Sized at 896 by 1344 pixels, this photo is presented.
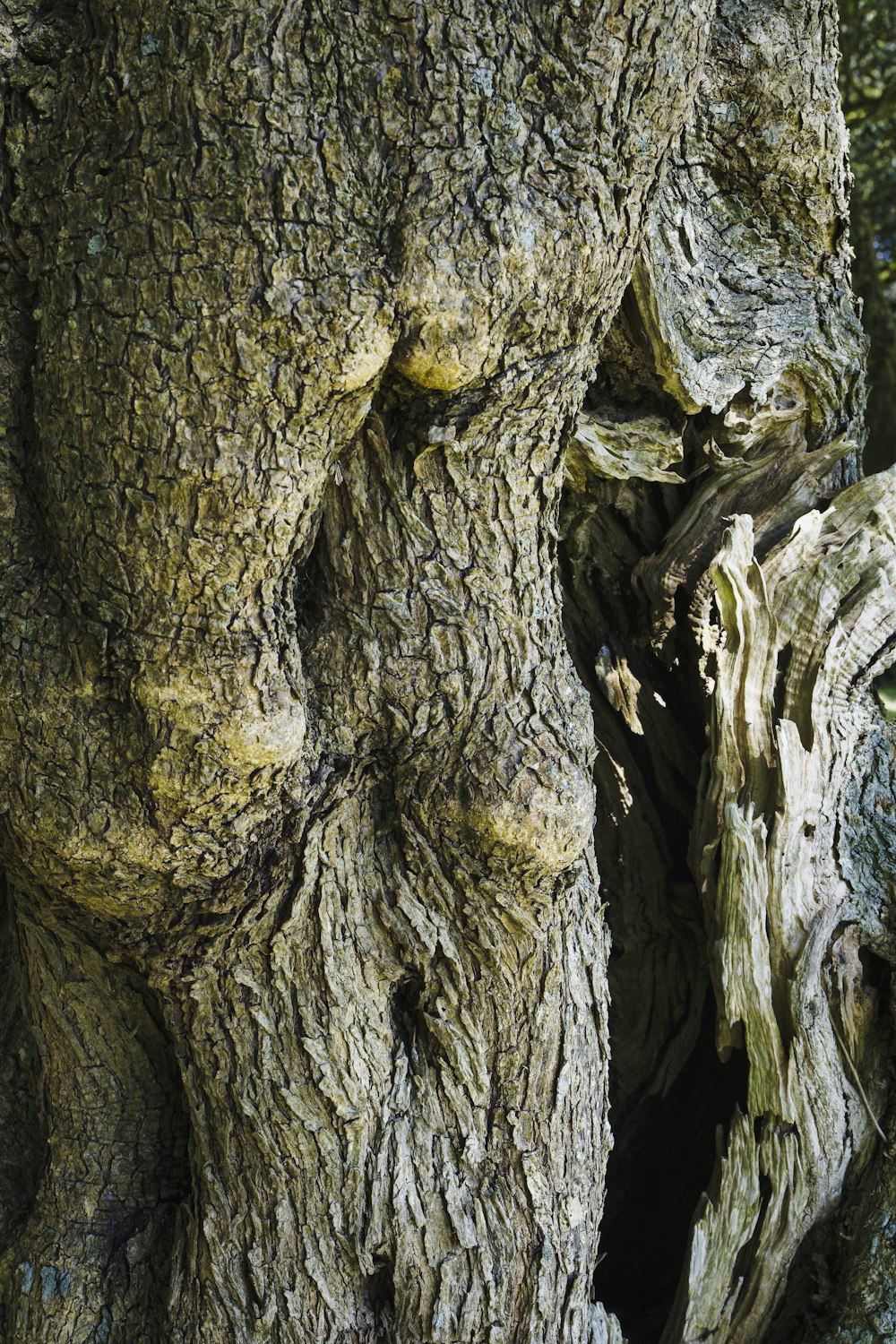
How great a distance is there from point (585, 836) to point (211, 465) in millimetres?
761

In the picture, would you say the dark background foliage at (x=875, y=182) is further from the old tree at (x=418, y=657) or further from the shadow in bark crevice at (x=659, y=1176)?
the shadow in bark crevice at (x=659, y=1176)

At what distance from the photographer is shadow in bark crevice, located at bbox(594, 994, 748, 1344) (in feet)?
7.80

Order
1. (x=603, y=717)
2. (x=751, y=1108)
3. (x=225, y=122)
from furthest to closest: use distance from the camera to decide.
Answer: (x=603, y=717) → (x=751, y=1108) → (x=225, y=122)

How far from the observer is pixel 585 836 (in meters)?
1.79

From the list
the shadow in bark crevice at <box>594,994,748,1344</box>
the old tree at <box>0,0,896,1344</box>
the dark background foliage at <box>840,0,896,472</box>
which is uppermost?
the dark background foliage at <box>840,0,896,472</box>

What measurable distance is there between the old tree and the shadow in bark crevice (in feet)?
0.05

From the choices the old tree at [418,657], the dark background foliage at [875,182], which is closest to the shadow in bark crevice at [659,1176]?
the old tree at [418,657]

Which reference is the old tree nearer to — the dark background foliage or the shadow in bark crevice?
the shadow in bark crevice

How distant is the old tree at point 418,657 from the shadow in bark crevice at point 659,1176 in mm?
15

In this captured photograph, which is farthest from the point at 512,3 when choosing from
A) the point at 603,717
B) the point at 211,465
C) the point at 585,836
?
the point at 603,717

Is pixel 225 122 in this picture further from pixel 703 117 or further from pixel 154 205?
pixel 703 117

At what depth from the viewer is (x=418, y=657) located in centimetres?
175

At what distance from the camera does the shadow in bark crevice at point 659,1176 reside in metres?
2.38

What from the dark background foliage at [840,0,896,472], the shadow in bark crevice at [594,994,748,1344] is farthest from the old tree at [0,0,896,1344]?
the dark background foliage at [840,0,896,472]
